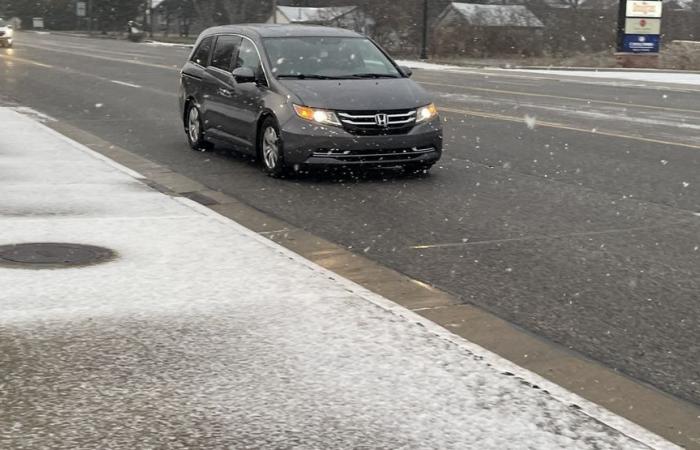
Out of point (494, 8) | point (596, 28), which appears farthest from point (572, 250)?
point (596, 28)

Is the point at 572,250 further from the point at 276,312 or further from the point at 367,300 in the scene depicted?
the point at 276,312

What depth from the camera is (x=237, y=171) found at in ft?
38.7

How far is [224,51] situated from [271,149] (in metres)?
2.15

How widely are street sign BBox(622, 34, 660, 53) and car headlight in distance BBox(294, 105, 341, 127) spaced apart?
120 ft

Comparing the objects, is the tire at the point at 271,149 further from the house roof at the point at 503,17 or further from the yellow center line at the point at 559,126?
the house roof at the point at 503,17

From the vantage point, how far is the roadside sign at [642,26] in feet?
144

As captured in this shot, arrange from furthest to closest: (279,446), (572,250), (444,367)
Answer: (572,250) → (444,367) → (279,446)

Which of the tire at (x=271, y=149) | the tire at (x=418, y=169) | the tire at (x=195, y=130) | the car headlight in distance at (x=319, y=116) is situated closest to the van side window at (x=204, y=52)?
the tire at (x=195, y=130)

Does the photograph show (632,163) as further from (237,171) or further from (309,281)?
(309,281)

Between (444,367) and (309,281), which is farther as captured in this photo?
(309,281)

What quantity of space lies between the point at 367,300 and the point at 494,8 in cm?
6062

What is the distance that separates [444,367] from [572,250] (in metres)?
3.16

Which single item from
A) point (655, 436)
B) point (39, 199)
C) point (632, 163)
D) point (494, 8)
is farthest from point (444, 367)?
point (494, 8)

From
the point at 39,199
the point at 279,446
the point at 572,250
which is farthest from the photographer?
the point at 39,199
